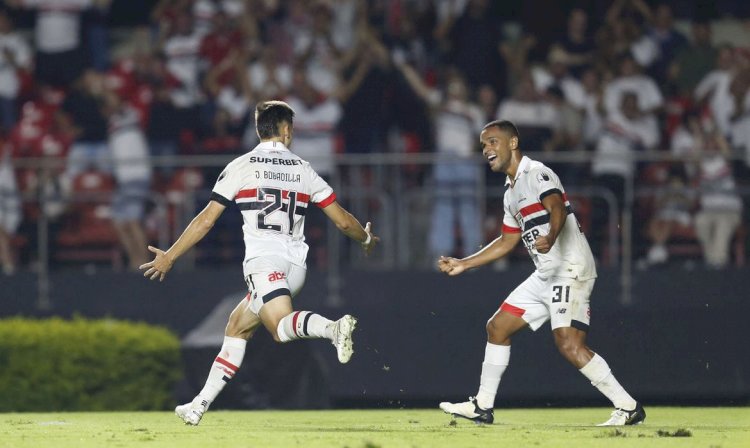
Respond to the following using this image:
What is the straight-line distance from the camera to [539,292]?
10711 mm

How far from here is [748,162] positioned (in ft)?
53.3

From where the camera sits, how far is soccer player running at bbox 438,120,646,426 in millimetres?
10539

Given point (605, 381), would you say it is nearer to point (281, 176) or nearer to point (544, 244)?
point (544, 244)

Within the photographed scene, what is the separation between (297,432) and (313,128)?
753 centimetres

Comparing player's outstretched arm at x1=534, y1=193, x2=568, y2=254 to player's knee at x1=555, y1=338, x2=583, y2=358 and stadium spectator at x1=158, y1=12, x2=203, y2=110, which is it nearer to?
player's knee at x1=555, y1=338, x2=583, y2=358

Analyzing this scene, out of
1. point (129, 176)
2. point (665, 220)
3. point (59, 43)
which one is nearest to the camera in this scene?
point (665, 220)

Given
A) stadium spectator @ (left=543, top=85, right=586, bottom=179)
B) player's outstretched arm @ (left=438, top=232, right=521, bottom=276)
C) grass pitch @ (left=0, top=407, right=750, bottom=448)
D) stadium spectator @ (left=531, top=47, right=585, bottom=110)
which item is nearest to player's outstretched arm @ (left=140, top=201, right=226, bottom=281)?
grass pitch @ (left=0, top=407, right=750, bottom=448)

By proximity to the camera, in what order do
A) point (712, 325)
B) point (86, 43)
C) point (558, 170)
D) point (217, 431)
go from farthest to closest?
point (86, 43)
point (558, 170)
point (712, 325)
point (217, 431)

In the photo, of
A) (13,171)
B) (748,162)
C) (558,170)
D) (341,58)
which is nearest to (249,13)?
(341,58)

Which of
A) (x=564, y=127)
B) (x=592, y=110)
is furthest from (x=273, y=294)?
(x=592, y=110)

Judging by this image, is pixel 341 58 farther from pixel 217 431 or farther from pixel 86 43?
pixel 217 431

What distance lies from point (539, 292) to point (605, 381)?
2.59 ft

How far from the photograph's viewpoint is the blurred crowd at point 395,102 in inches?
634

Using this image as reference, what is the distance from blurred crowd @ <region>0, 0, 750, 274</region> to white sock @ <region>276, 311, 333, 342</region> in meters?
6.21
